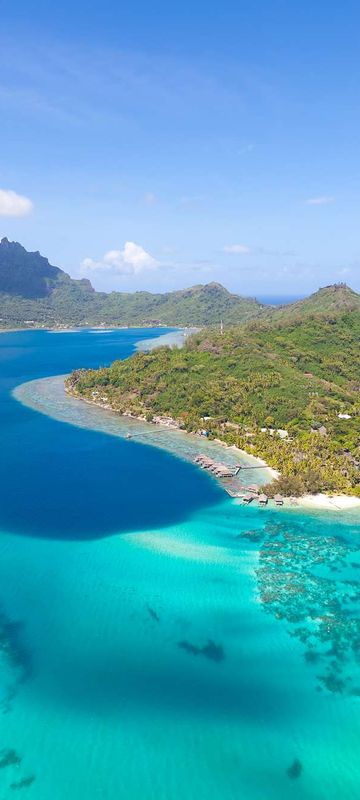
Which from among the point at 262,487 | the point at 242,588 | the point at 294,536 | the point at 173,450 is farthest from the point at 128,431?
the point at 242,588

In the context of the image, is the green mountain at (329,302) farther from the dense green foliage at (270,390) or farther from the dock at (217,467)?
the dock at (217,467)

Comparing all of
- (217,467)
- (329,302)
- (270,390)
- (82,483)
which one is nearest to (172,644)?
(82,483)

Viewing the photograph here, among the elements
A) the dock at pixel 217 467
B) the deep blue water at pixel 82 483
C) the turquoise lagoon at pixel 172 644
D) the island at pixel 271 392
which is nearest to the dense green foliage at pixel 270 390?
the island at pixel 271 392

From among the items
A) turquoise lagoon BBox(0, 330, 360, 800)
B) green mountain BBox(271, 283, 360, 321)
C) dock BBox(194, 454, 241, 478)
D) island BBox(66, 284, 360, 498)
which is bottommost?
turquoise lagoon BBox(0, 330, 360, 800)

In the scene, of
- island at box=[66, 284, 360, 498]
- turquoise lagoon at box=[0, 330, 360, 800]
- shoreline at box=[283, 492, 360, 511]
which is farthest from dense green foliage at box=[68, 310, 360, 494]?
turquoise lagoon at box=[0, 330, 360, 800]

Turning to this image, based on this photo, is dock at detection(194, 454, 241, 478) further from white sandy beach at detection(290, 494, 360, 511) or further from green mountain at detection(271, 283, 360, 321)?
green mountain at detection(271, 283, 360, 321)
